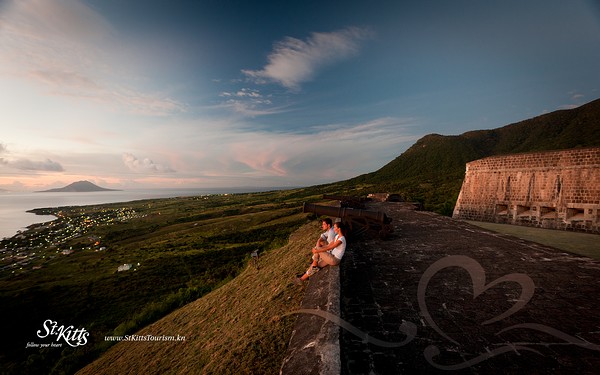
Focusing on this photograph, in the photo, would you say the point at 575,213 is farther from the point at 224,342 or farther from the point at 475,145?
the point at 475,145

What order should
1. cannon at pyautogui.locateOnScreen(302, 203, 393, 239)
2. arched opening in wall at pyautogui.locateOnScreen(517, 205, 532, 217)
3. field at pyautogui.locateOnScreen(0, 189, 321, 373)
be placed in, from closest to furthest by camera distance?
cannon at pyautogui.locateOnScreen(302, 203, 393, 239) < field at pyautogui.locateOnScreen(0, 189, 321, 373) < arched opening in wall at pyautogui.locateOnScreen(517, 205, 532, 217)

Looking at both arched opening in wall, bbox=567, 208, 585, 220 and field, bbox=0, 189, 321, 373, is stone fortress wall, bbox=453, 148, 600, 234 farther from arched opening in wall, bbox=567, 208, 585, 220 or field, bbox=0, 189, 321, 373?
field, bbox=0, 189, 321, 373

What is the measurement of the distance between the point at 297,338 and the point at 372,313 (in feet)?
4.53

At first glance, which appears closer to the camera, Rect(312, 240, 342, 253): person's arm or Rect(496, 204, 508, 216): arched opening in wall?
Rect(312, 240, 342, 253): person's arm

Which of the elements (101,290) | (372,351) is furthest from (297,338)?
(101,290)

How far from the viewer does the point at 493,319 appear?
12.8 feet

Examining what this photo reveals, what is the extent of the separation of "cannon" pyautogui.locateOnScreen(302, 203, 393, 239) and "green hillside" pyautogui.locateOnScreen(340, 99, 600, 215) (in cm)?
5237

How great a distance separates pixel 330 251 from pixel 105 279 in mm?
38310

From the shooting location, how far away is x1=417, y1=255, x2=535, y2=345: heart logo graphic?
13.1 feet

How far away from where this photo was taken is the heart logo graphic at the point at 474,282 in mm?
3994

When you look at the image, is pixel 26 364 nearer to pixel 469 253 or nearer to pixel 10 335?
pixel 10 335

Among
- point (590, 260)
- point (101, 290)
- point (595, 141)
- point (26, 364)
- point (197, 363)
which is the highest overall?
point (595, 141)

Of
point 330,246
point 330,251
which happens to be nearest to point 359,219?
point 330,251

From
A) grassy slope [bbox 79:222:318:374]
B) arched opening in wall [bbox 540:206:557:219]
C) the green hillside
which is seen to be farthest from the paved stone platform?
the green hillside
